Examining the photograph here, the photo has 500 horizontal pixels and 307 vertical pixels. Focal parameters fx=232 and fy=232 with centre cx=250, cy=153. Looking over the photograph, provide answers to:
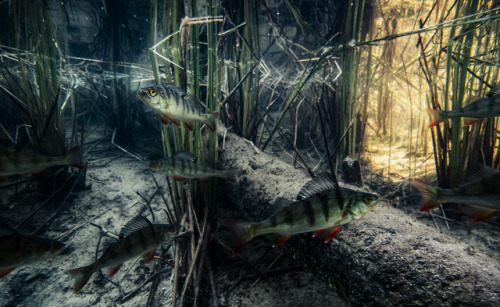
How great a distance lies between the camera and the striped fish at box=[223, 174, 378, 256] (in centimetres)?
150

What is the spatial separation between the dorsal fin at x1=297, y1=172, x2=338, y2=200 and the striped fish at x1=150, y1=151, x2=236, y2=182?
0.92 metres

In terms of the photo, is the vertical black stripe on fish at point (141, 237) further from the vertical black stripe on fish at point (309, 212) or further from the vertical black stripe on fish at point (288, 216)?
the vertical black stripe on fish at point (309, 212)

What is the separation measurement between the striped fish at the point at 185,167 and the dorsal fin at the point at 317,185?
925mm

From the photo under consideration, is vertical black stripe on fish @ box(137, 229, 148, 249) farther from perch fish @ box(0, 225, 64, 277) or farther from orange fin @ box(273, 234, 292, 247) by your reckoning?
orange fin @ box(273, 234, 292, 247)

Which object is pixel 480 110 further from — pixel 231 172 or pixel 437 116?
pixel 231 172

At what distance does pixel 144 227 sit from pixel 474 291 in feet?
7.82

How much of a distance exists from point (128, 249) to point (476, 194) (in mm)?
2802

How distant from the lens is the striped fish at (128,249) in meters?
2.06

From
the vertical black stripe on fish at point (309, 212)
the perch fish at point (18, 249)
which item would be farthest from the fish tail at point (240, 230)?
the perch fish at point (18, 249)

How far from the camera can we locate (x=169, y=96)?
80.7 inches

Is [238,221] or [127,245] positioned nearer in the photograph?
[238,221]

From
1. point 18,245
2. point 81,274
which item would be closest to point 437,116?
point 81,274

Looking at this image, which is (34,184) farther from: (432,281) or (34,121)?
(432,281)

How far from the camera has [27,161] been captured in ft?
7.50
